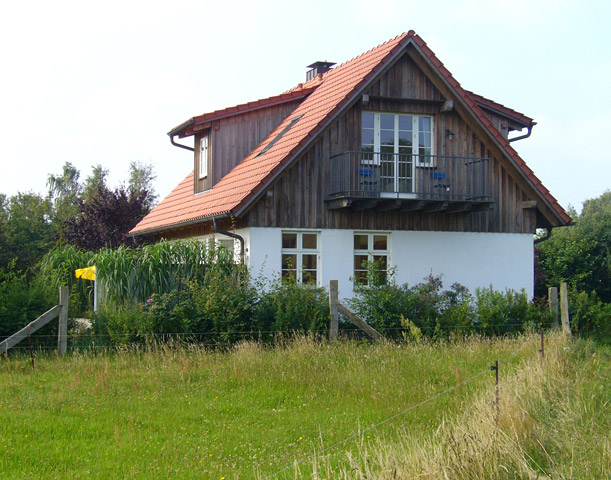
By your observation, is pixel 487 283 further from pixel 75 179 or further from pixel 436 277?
pixel 75 179

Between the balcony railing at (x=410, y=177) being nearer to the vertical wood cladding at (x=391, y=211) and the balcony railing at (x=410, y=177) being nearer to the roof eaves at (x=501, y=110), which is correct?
the vertical wood cladding at (x=391, y=211)

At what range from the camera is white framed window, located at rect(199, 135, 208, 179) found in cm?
2294

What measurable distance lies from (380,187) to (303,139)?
7.71 ft

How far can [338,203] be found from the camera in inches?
733

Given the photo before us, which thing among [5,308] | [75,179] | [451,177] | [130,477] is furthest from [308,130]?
[75,179]

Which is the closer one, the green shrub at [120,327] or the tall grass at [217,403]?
the tall grass at [217,403]

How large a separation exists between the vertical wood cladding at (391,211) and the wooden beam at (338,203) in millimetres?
152

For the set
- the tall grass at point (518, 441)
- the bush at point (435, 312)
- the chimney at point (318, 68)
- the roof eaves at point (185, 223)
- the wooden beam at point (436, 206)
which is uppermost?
the chimney at point (318, 68)

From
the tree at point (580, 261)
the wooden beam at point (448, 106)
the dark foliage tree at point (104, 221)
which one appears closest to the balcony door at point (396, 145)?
the wooden beam at point (448, 106)

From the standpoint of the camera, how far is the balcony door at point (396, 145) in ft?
63.2

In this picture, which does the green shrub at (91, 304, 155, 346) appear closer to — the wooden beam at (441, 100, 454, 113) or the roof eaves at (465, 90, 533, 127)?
the wooden beam at (441, 100, 454, 113)

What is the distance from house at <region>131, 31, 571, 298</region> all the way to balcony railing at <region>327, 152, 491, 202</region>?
3cm

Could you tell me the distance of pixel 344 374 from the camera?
1182 cm

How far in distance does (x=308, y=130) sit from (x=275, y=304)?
509 centimetres
